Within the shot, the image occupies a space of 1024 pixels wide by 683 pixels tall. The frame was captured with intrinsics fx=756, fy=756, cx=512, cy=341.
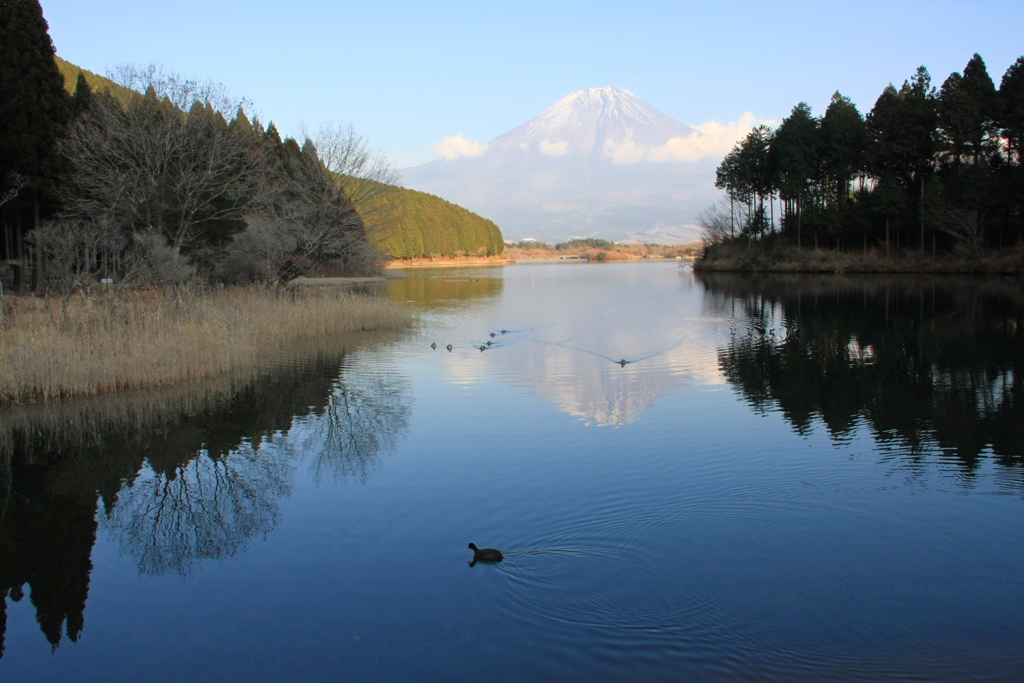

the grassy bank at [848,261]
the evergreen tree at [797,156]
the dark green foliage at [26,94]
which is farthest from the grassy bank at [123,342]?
the evergreen tree at [797,156]

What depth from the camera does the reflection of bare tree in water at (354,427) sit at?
836cm

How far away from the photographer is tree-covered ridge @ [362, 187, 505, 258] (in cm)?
8461

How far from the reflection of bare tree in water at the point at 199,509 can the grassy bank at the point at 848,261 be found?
41.5 m

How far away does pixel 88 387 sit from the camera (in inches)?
446

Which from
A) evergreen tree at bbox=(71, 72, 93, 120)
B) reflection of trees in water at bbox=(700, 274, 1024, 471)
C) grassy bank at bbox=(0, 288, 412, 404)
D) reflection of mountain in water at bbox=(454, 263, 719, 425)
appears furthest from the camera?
evergreen tree at bbox=(71, 72, 93, 120)

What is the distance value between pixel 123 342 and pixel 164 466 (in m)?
4.97

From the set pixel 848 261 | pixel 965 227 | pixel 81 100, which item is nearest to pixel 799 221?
pixel 848 261

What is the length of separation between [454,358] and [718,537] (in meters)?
10.8

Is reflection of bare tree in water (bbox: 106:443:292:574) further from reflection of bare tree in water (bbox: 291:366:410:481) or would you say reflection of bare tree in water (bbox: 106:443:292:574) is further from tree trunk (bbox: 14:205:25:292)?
tree trunk (bbox: 14:205:25:292)

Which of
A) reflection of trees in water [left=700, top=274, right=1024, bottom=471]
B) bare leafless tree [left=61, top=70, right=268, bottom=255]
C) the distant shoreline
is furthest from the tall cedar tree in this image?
the distant shoreline

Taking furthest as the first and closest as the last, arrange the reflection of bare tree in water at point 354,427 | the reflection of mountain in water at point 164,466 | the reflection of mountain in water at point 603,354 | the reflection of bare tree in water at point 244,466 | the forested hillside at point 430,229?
the forested hillside at point 430,229, the reflection of mountain in water at point 603,354, the reflection of bare tree in water at point 354,427, the reflection of bare tree in water at point 244,466, the reflection of mountain in water at point 164,466

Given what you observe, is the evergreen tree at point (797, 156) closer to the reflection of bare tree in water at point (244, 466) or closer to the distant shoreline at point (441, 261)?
the distant shoreline at point (441, 261)

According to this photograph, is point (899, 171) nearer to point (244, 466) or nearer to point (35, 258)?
point (35, 258)

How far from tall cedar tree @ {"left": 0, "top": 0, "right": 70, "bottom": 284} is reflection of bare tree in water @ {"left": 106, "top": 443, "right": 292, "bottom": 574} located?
1890cm
